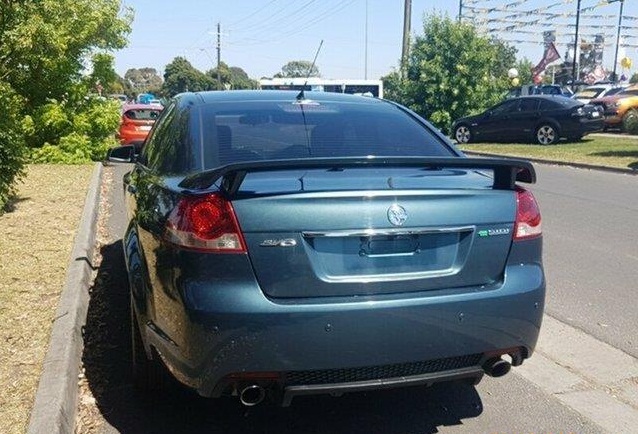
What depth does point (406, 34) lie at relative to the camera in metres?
29.0

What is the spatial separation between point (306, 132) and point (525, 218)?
1356 millimetres

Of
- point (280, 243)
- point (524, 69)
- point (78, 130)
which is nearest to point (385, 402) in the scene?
point (280, 243)

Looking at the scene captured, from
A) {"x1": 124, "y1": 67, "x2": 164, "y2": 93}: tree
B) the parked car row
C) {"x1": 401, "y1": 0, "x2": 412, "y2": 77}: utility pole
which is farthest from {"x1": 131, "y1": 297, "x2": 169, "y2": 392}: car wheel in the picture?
{"x1": 124, "y1": 67, "x2": 164, "y2": 93}: tree

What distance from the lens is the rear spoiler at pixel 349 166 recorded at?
2918 mm

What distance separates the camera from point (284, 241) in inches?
114

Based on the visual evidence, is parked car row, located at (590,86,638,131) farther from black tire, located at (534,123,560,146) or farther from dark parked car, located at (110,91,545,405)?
dark parked car, located at (110,91,545,405)

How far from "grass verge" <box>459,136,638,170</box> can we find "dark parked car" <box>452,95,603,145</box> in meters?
0.43

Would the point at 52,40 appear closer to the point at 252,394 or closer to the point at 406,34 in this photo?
the point at 252,394

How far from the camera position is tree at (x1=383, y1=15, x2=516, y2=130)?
26.8m

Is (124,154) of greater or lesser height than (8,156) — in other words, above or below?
above

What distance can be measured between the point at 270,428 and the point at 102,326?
78.1 inches

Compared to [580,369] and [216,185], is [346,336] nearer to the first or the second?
[216,185]

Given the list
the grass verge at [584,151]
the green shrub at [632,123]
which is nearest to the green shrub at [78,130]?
the grass verge at [584,151]

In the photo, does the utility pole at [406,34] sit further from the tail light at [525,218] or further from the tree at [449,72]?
the tail light at [525,218]
